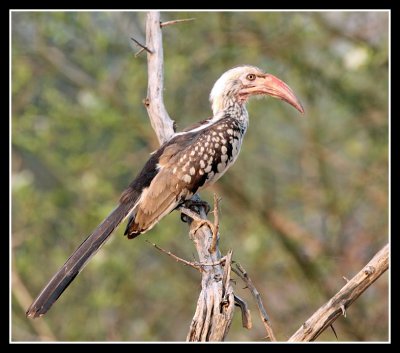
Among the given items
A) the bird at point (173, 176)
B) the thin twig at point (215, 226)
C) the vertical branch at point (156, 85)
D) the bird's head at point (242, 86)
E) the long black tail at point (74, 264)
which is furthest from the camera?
the bird's head at point (242, 86)

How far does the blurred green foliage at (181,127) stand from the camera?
304 inches

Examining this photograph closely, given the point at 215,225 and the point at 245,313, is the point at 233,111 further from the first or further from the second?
the point at 245,313

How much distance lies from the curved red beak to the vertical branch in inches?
28.8

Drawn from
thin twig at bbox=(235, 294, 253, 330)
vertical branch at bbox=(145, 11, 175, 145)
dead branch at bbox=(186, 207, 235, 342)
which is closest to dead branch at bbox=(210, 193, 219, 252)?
dead branch at bbox=(186, 207, 235, 342)

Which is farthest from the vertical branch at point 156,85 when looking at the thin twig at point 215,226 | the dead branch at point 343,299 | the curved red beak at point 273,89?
the dead branch at point 343,299

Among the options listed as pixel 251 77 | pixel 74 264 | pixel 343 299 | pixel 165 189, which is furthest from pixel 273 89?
pixel 343 299

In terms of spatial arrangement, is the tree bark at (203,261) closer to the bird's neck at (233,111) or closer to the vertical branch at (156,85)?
the vertical branch at (156,85)

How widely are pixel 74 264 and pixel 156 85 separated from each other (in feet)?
4.28

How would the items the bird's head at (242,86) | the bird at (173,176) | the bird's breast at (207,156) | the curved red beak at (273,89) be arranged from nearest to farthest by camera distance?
the bird at (173,176)
the bird's breast at (207,156)
the curved red beak at (273,89)
the bird's head at (242,86)

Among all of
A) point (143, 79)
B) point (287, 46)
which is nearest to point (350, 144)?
Result: point (287, 46)

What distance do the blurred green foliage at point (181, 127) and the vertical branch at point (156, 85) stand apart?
2626mm

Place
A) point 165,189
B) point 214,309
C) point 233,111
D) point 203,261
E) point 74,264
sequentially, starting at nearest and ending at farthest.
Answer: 1. point 214,309
2. point 203,261
3. point 74,264
4. point 165,189
5. point 233,111

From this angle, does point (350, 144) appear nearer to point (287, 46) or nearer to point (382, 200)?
point (382, 200)

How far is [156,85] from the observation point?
4574 millimetres
